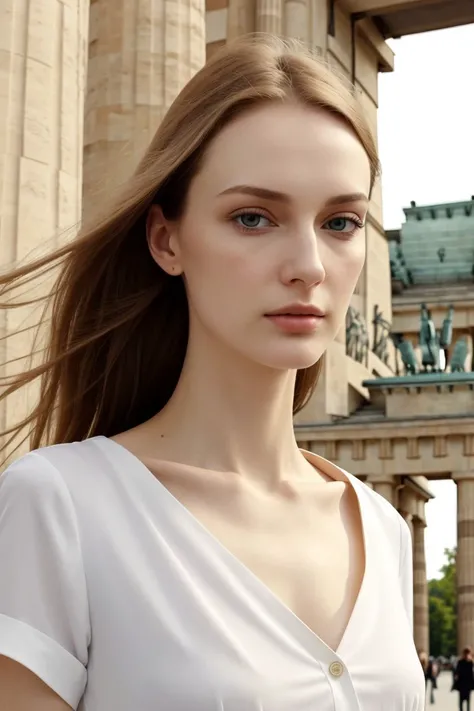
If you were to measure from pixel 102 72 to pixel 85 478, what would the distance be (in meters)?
15.9

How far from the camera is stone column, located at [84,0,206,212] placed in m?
17.0

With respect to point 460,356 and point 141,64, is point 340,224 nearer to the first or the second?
point 141,64

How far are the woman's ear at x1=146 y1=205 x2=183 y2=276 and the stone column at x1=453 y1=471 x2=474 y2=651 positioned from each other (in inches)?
1291

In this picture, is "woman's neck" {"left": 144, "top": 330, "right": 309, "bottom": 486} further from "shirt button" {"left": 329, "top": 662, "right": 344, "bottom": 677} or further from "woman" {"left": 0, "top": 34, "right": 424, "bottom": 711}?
"shirt button" {"left": 329, "top": 662, "right": 344, "bottom": 677}

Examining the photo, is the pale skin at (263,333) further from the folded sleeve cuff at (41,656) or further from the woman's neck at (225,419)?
the folded sleeve cuff at (41,656)

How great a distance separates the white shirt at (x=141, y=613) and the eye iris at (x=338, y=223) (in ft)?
2.30

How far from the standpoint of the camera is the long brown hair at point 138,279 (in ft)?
9.25

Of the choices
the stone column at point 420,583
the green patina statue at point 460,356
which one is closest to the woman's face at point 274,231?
the green patina statue at point 460,356

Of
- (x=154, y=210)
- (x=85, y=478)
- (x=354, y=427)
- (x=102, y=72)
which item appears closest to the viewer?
(x=85, y=478)

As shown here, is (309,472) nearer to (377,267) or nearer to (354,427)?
(354,427)

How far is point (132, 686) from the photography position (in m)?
2.36

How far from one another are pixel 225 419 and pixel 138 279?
0.44 m

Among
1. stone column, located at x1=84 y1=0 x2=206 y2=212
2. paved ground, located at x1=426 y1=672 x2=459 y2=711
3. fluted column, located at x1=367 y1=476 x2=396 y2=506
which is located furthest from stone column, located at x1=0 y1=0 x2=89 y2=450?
fluted column, located at x1=367 y1=476 x2=396 y2=506

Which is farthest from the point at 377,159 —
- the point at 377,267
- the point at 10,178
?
the point at 377,267
